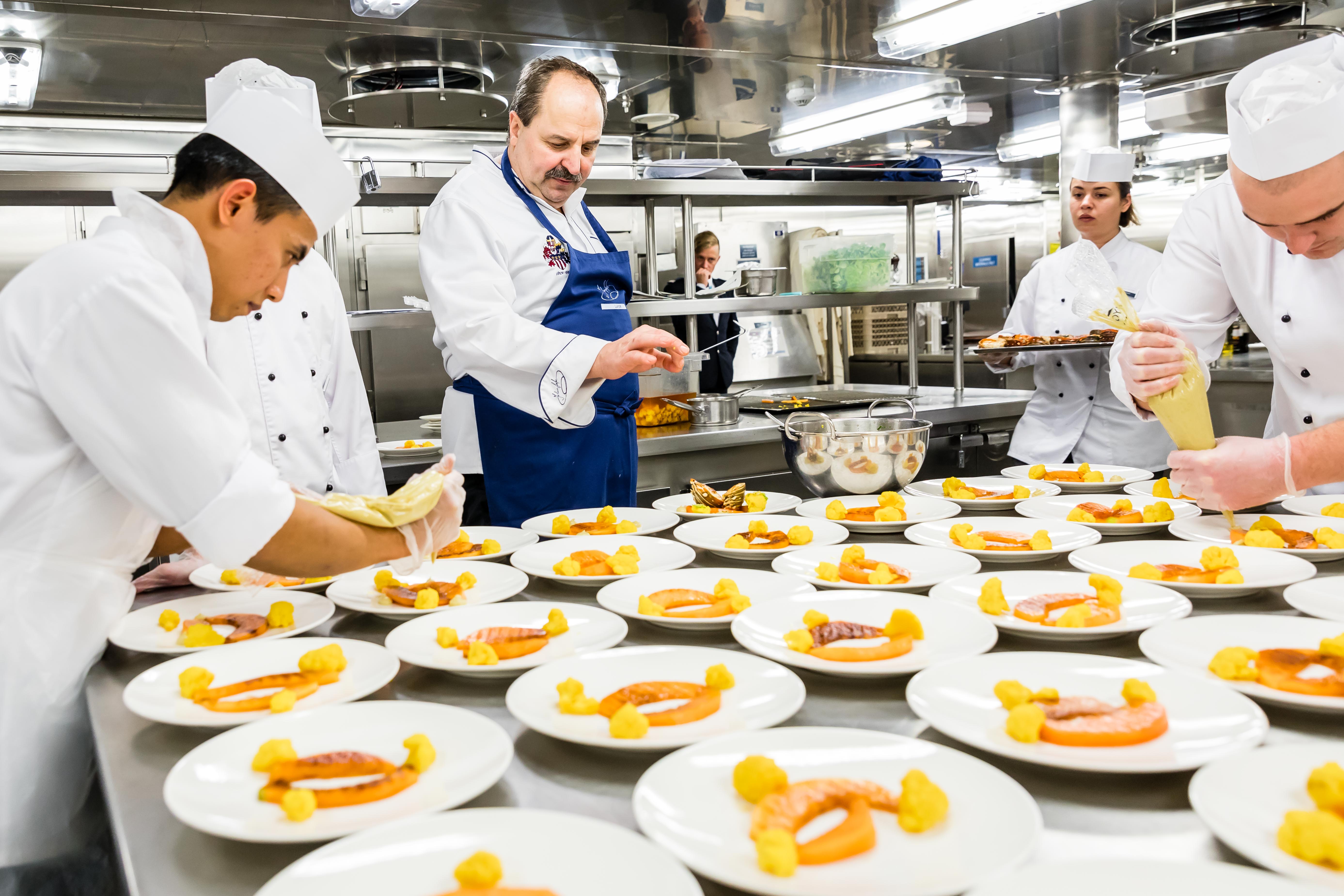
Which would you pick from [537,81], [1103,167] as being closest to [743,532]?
[537,81]

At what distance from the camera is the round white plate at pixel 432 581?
4.57 ft

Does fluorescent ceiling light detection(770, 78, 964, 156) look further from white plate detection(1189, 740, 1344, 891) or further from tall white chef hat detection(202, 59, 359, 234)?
white plate detection(1189, 740, 1344, 891)

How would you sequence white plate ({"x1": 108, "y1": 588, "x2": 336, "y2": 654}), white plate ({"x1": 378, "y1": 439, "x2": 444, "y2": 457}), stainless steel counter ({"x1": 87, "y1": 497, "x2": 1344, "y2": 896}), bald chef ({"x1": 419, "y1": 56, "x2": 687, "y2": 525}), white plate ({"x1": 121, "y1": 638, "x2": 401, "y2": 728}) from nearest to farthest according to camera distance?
1. stainless steel counter ({"x1": 87, "y1": 497, "x2": 1344, "y2": 896})
2. white plate ({"x1": 121, "y1": 638, "x2": 401, "y2": 728})
3. white plate ({"x1": 108, "y1": 588, "x2": 336, "y2": 654})
4. bald chef ({"x1": 419, "y1": 56, "x2": 687, "y2": 525})
5. white plate ({"x1": 378, "y1": 439, "x2": 444, "y2": 457})

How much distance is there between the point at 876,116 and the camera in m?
6.00

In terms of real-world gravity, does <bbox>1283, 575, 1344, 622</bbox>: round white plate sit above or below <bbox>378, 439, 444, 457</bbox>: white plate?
below

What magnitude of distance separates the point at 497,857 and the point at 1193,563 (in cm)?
126

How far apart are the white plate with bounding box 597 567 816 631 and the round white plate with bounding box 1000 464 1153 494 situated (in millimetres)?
1007

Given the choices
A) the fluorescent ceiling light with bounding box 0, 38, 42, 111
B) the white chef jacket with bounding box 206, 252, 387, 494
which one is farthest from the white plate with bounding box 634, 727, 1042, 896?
the fluorescent ceiling light with bounding box 0, 38, 42, 111

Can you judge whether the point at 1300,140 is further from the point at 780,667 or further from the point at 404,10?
the point at 404,10

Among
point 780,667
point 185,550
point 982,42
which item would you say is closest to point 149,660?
point 185,550

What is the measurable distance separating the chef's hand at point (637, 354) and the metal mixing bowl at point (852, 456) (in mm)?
278

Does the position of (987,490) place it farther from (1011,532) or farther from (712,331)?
(712,331)

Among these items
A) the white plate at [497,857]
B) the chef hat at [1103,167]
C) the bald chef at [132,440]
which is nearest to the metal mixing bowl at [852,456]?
the bald chef at [132,440]

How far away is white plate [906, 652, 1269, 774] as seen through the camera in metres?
0.82
